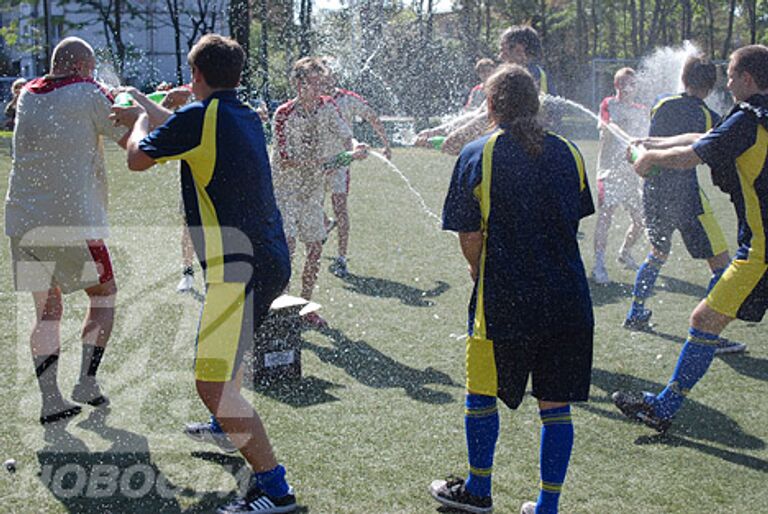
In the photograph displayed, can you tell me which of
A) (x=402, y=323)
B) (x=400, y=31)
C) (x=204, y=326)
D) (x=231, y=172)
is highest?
(x=400, y=31)

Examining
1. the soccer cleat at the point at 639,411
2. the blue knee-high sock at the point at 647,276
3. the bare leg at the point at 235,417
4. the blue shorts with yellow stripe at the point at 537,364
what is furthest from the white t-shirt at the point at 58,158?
the blue knee-high sock at the point at 647,276

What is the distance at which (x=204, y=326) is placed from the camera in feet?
12.3

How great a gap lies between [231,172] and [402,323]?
355cm

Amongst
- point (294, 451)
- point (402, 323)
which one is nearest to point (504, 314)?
point (294, 451)

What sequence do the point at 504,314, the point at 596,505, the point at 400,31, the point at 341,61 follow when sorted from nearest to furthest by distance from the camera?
the point at 504,314, the point at 596,505, the point at 341,61, the point at 400,31

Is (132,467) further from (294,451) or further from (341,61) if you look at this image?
(341,61)

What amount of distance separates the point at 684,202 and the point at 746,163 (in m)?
2.14

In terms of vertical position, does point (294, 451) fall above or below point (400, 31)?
below

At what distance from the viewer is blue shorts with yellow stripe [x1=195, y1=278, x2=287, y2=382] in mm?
3727

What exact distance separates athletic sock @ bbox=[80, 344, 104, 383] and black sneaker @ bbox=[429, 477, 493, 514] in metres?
2.07

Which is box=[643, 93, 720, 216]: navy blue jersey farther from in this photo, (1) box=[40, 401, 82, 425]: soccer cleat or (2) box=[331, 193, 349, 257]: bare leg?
(1) box=[40, 401, 82, 425]: soccer cleat

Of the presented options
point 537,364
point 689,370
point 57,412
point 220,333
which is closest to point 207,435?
point 57,412

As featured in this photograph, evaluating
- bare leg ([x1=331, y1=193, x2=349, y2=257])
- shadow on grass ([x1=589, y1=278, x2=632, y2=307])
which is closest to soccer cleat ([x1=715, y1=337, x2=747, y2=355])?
shadow on grass ([x1=589, y1=278, x2=632, y2=307])

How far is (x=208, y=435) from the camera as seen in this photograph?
4617mm
